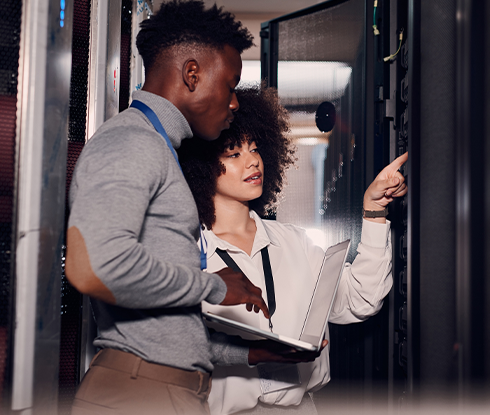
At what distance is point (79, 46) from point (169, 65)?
2.04 feet

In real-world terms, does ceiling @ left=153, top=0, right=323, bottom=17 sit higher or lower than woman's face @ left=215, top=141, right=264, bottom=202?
higher

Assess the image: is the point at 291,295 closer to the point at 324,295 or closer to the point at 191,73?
the point at 324,295

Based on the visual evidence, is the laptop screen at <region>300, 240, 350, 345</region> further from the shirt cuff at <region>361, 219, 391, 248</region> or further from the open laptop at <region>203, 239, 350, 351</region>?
the shirt cuff at <region>361, 219, 391, 248</region>

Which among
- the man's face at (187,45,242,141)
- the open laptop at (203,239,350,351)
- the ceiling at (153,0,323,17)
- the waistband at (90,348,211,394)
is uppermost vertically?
the ceiling at (153,0,323,17)

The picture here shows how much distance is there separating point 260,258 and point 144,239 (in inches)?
31.5

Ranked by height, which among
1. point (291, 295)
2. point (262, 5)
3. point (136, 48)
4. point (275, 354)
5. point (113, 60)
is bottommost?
point (275, 354)

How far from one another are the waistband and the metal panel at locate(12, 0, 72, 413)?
0.26 metres

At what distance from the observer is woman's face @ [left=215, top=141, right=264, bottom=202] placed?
1.86 meters

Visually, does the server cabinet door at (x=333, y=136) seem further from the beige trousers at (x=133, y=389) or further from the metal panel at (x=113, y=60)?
the beige trousers at (x=133, y=389)

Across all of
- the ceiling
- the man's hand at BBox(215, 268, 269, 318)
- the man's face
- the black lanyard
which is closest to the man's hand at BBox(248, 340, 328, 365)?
the black lanyard

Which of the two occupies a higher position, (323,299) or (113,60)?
(113,60)

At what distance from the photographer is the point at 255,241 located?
1794 mm

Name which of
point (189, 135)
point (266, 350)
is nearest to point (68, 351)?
point (266, 350)

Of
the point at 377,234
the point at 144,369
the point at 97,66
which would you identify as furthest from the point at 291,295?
the point at 97,66
